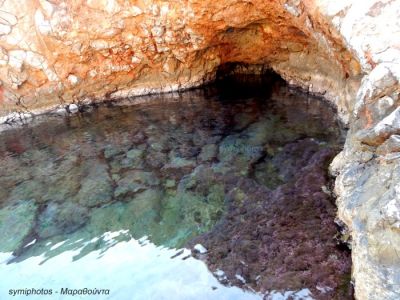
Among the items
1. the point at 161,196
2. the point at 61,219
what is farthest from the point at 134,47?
the point at 61,219

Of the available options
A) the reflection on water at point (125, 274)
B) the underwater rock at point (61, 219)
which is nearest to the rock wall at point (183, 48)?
the reflection on water at point (125, 274)

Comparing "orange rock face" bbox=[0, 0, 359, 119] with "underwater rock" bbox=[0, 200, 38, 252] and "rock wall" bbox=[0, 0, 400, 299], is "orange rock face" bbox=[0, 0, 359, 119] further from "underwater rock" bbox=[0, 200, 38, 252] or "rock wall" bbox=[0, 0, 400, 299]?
"underwater rock" bbox=[0, 200, 38, 252]

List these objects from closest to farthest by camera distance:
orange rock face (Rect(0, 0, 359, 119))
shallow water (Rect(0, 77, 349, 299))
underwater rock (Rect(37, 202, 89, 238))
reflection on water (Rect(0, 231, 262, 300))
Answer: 1. reflection on water (Rect(0, 231, 262, 300))
2. shallow water (Rect(0, 77, 349, 299))
3. underwater rock (Rect(37, 202, 89, 238))
4. orange rock face (Rect(0, 0, 359, 119))

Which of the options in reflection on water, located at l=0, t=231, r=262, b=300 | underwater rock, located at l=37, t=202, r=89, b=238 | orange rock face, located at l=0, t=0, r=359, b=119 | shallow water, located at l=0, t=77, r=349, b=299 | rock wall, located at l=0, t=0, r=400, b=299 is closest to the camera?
reflection on water, located at l=0, t=231, r=262, b=300

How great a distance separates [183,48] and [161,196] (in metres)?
10.4

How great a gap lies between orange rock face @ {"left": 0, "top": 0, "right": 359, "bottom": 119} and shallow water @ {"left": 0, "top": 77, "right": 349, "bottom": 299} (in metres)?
2.45

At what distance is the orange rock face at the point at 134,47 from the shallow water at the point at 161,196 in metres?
2.45

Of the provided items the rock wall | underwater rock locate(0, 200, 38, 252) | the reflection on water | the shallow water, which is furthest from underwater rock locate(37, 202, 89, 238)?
the rock wall

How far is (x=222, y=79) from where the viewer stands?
22.0 m

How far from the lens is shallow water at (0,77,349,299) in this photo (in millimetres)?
7070

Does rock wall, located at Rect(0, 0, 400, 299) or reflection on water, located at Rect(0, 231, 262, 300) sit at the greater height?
rock wall, located at Rect(0, 0, 400, 299)

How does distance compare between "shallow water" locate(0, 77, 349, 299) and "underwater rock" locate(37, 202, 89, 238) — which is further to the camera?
"underwater rock" locate(37, 202, 89, 238)

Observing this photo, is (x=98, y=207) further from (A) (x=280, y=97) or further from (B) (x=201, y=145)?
(A) (x=280, y=97)

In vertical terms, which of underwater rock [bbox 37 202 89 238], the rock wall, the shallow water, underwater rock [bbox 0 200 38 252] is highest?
the rock wall
